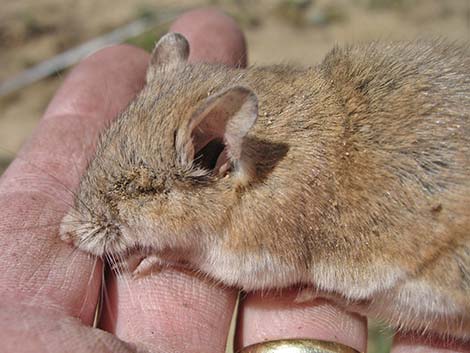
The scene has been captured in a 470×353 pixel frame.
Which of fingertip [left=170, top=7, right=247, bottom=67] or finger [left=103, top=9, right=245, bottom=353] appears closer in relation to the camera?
finger [left=103, top=9, right=245, bottom=353]

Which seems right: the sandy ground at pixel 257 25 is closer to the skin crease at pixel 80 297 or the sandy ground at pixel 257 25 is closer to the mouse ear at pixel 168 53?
the skin crease at pixel 80 297

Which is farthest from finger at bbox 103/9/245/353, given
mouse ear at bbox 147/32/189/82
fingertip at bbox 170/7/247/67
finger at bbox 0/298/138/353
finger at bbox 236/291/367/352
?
fingertip at bbox 170/7/247/67

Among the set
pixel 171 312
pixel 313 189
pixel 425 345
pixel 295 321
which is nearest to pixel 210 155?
pixel 313 189

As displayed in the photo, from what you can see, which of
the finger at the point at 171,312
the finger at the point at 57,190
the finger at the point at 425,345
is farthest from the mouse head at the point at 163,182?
the finger at the point at 425,345

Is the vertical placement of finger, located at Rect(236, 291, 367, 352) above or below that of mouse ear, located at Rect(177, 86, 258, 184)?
below

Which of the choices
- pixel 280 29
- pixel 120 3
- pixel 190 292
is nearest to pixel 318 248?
pixel 190 292

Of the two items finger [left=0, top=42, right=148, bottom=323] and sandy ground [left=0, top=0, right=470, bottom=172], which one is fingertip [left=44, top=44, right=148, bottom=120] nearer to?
finger [left=0, top=42, right=148, bottom=323]
